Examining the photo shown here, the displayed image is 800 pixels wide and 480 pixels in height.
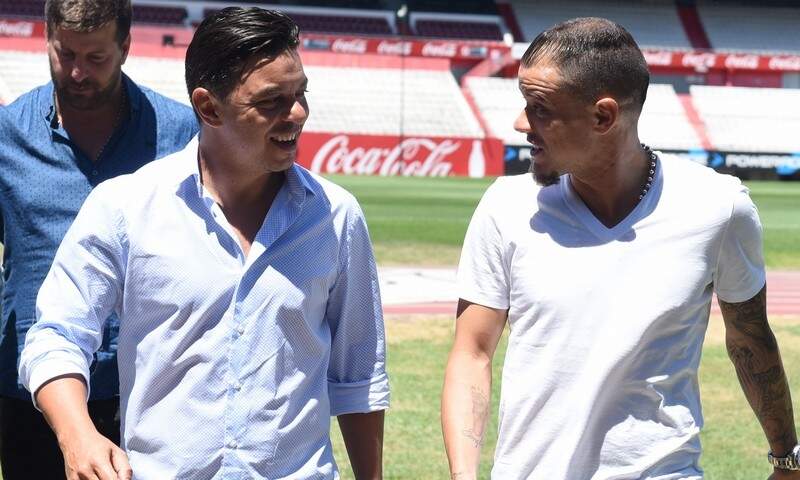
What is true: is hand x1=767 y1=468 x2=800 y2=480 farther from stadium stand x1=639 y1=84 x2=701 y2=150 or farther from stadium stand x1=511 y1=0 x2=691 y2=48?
stadium stand x1=511 y1=0 x2=691 y2=48

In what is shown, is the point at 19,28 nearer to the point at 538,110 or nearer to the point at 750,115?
the point at 750,115

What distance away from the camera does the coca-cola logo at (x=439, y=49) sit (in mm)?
54375

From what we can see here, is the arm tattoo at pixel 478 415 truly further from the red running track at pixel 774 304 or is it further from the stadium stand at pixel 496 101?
the stadium stand at pixel 496 101

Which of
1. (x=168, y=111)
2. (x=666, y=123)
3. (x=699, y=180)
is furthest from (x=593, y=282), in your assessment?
(x=666, y=123)

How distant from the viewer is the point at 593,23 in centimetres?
314

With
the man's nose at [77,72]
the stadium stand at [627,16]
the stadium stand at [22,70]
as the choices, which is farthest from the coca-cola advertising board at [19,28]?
the man's nose at [77,72]

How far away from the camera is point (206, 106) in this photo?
114 inches

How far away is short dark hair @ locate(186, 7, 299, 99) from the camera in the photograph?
110 inches

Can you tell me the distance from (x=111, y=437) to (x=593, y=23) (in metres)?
1.81

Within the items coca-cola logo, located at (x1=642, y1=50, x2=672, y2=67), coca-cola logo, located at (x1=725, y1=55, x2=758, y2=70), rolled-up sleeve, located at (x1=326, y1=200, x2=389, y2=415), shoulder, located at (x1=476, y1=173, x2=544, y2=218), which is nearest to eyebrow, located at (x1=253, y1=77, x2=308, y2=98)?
rolled-up sleeve, located at (x1=326, y1=200, x2=389, y2=415)

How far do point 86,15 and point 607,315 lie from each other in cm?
168

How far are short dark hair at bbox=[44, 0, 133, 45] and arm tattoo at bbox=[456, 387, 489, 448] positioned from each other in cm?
145

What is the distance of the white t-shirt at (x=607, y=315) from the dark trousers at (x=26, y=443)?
1408 millimetres

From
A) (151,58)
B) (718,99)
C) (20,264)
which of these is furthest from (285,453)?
(718,99)
